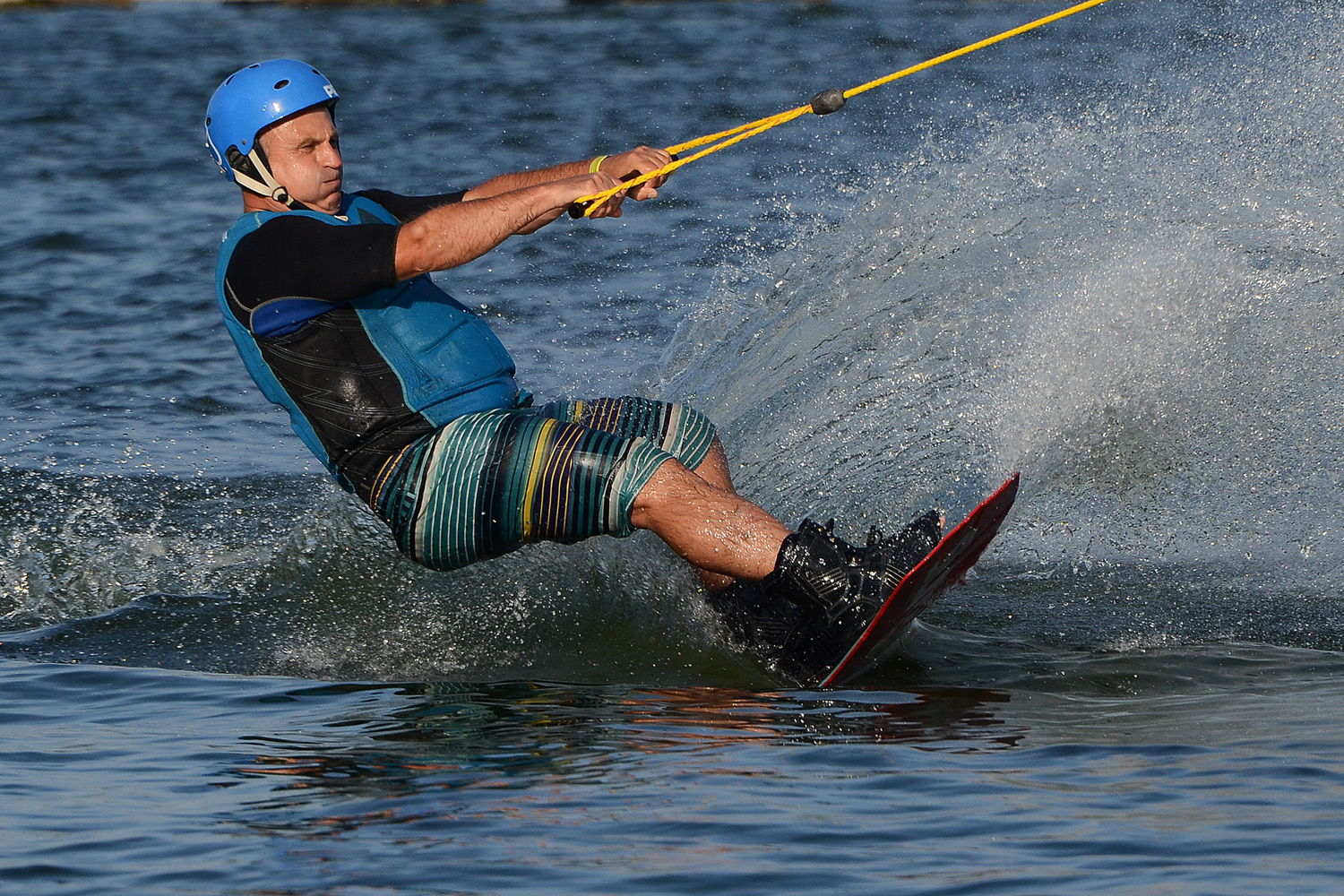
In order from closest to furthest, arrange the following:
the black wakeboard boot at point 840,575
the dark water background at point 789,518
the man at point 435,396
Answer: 1. the dark water background at point 789,518
2. the man at point 435,396
3. the black wakeboard boot at point 840,575

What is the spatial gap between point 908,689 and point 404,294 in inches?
75.9

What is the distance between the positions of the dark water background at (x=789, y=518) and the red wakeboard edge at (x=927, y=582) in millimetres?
150

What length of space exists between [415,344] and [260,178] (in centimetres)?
69

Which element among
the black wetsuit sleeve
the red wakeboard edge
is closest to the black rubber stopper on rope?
the red wakeboard edge

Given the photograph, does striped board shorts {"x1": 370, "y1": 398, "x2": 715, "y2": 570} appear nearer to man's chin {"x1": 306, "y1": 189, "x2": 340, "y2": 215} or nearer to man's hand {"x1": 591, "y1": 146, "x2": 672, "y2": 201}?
man's hand {"x1": 591, "y1": 146, "x2": 672, "y2": 201}

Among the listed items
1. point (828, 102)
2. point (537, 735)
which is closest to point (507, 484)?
point (537, 735)

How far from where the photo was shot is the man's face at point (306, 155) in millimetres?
5133

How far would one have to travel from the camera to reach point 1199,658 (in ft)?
18.0

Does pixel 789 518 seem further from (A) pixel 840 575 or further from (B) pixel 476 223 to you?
(B) pixel 476 223

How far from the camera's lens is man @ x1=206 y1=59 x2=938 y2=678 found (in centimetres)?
482

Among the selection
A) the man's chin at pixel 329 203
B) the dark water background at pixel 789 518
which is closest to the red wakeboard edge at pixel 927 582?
the dark water background at pixel 789 518

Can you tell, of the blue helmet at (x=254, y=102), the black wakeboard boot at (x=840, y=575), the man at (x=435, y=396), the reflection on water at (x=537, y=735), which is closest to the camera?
the reflection on water at (x=537, y=735)

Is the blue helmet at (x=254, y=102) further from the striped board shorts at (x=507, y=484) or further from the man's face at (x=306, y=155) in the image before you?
the striped board shorts at (x=507, y=484)

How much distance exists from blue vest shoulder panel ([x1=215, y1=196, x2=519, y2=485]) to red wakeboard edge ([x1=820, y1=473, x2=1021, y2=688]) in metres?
1.29
